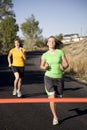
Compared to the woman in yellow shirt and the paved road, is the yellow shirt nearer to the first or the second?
the woman in yellow shirt

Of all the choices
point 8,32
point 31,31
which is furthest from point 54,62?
point 31,31

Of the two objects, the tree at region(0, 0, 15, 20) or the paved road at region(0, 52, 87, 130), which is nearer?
the paved road at region(0, 52, 87, 130)

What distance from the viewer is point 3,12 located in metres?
70.2

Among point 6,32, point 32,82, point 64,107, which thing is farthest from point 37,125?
point 6,32

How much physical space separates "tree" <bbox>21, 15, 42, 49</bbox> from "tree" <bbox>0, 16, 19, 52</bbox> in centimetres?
3459

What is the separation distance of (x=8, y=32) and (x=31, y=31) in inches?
1477

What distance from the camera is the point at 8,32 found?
58844mm

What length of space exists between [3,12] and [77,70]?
51.0 m

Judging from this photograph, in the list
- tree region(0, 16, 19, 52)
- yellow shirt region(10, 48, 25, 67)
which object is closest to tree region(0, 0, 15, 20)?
tree region(0, 16, 19, 52)

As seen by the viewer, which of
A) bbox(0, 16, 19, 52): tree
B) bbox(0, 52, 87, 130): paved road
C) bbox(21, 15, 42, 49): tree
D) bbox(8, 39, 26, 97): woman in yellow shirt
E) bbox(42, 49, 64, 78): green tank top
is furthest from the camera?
bbox(21, 15, 42, 49): tree

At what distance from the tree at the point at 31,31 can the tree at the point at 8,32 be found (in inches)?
1362

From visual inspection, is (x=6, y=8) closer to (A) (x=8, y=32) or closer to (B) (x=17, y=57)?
(A) (x=8, y=32)

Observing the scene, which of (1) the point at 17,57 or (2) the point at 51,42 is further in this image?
(1) the point at 17,57

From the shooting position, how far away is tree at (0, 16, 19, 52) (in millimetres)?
58547
